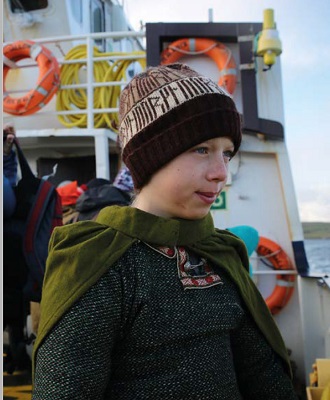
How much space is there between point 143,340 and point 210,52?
333cm

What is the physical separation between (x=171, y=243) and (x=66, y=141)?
4.30m

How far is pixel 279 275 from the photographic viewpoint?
12.4 ft

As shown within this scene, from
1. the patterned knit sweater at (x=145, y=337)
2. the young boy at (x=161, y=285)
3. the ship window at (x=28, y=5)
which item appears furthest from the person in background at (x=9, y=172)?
the ship window at (x=28, y=5)

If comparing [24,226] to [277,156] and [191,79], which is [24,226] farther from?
[277,156]

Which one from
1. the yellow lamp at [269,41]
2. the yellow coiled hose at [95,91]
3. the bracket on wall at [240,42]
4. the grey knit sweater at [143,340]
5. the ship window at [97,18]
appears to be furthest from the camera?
the ship window at [97,18]

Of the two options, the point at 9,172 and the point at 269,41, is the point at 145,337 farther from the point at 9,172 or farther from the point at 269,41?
the point at 269,41

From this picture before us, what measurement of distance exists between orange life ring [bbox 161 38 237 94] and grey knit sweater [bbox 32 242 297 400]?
3019mm

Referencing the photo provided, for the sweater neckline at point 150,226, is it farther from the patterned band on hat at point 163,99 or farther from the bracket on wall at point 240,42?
the bracket on wall at point 240,42

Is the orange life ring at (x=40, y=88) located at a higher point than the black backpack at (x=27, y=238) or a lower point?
higher

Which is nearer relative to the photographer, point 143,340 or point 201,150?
point 143,340

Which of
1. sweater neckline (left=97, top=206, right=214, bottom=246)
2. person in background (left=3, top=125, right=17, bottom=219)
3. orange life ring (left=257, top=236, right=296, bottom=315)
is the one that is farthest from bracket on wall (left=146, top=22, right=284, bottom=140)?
sweater neckline (left=97, top=206, right=214, bottom=246)

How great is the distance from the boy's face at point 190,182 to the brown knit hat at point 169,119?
20 mm

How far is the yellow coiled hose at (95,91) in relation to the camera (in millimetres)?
5031

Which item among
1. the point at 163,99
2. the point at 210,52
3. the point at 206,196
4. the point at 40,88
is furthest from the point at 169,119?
the point at 40,88
